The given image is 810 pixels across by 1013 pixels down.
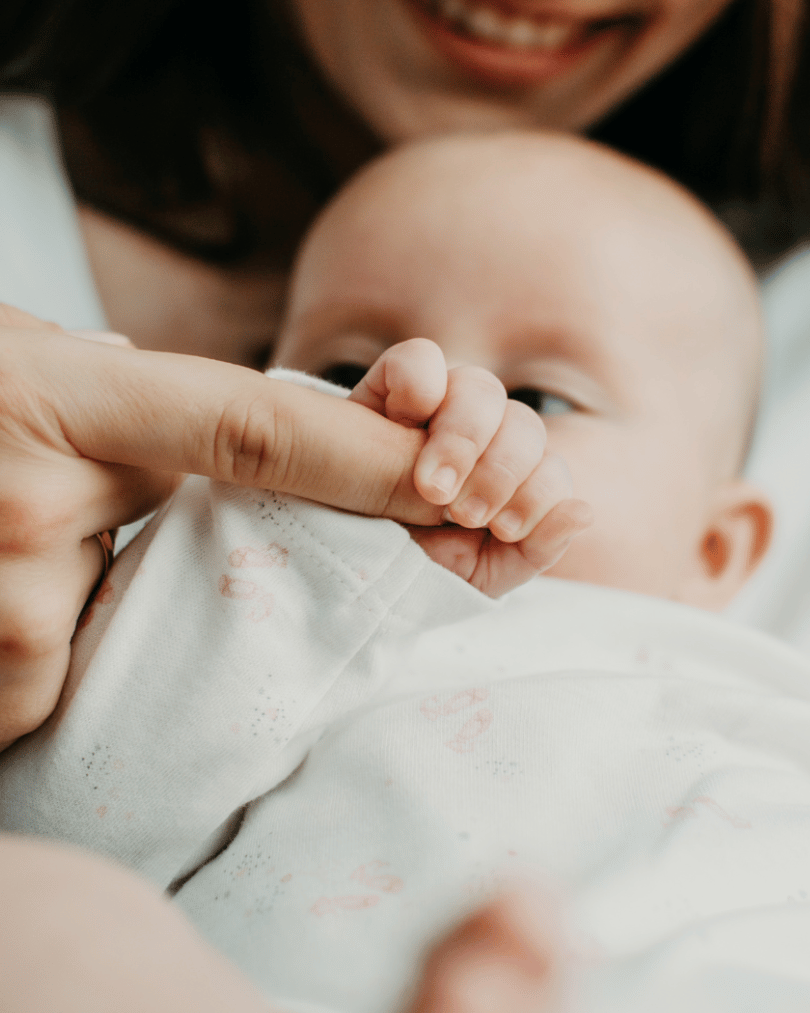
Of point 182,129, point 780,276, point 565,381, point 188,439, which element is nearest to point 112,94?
point 182,129

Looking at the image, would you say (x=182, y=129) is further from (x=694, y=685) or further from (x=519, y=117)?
→ (x=694, y=685)

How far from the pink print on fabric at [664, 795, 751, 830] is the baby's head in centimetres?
26

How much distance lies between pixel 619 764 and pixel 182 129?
1139mm

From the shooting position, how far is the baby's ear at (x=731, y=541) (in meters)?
0.94

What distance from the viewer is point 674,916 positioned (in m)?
0.49

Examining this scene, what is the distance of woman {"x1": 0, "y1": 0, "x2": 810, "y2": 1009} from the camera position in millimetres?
1118

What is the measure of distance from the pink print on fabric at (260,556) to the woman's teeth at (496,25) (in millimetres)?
994

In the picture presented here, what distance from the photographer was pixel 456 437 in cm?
46

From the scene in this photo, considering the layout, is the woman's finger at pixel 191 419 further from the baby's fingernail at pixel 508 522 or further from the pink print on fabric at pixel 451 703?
the pink print on fabric at pixel 451 703

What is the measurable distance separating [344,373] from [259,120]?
2.24 feet


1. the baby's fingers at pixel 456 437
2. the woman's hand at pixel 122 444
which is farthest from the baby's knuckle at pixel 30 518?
the baby's fingers at pixel 456 437

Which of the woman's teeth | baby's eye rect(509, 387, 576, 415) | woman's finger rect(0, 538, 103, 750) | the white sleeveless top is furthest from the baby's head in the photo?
woman's finger rect(0, 538, 103, 750)

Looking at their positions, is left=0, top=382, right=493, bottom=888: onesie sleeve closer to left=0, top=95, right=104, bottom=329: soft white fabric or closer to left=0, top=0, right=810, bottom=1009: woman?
left=0, top=95, right=104, bottom=329: soft white fabric

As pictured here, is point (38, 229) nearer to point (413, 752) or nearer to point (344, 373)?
point (344, 373)
